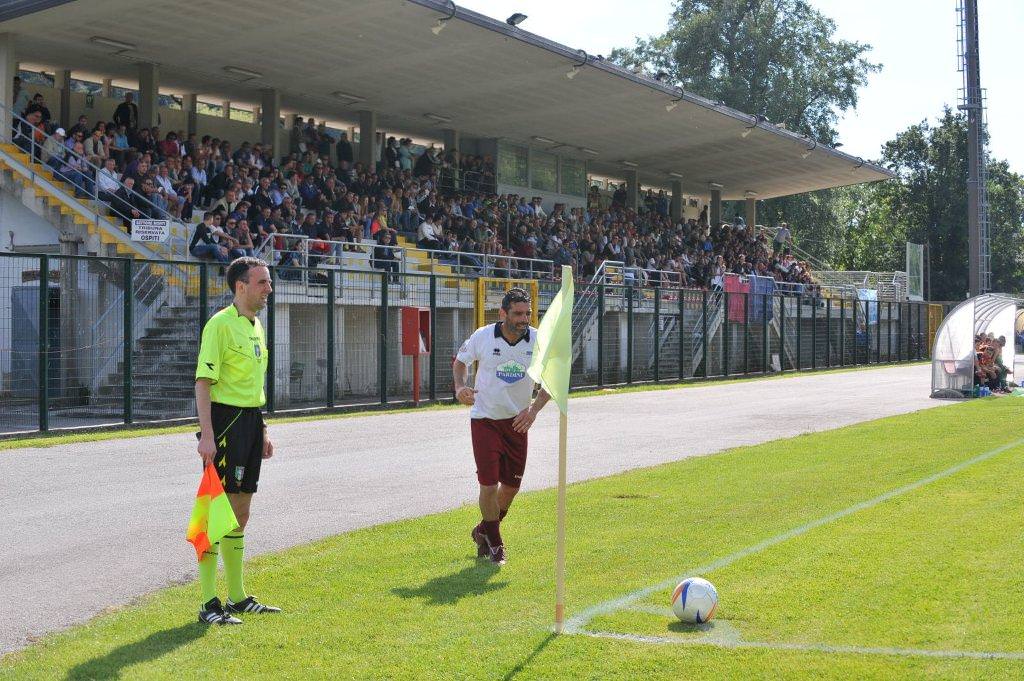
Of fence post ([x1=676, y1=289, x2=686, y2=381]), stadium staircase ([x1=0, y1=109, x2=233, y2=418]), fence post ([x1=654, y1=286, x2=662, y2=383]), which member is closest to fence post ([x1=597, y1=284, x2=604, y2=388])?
fence post ([x1=654, y1=286, x2=662, y2=383])

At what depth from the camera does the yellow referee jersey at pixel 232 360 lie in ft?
21.5

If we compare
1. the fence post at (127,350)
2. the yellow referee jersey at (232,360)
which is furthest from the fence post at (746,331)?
the yellow referee jersey at (232,360)

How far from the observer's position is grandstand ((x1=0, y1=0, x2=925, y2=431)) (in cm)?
1828

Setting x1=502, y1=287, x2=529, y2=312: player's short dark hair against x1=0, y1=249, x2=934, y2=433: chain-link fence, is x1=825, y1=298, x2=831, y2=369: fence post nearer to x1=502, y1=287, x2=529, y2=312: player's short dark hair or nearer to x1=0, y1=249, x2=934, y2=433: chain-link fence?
→ x1=0, y1=249, x2=934, y2=433: chain-link fence

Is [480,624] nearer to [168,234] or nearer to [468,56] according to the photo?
[168,234]

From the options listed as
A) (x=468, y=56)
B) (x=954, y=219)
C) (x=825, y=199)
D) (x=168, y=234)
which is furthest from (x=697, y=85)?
(x=168, y=234)

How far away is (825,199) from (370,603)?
67714 millimetres

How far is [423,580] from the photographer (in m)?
7.50

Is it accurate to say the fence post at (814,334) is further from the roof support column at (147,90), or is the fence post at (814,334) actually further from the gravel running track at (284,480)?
the roof support column at (147,90)

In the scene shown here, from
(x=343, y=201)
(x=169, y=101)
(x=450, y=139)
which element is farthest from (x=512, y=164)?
(x=343, y=201)

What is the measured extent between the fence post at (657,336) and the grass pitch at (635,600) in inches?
807

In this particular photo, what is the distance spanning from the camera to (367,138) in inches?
1401

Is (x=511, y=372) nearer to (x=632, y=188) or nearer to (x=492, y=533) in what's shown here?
(x=492, y=533)

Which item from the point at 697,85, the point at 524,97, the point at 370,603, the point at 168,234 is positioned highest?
the point at 697,85
